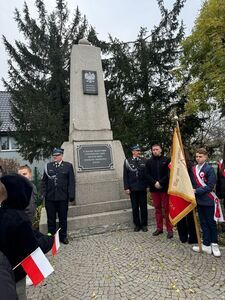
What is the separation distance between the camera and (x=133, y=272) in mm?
3715

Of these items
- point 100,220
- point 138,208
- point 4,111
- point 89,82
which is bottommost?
point 100,220

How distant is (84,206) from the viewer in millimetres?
6043

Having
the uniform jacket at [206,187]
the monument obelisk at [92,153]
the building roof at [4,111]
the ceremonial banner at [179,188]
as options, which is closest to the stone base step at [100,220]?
the monument obelisk at [92,153]

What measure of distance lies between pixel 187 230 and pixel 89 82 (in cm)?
426

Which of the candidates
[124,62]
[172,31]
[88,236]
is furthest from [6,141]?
[88,236]

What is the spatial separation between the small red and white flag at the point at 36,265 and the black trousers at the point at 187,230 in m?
3.34

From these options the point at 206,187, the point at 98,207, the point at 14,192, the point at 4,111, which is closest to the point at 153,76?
the point at 98,207

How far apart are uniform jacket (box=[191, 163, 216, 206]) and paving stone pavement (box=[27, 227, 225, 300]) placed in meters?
0.80

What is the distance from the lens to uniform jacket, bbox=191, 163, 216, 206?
4363 mm

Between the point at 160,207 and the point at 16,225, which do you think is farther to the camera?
the point at 160,207

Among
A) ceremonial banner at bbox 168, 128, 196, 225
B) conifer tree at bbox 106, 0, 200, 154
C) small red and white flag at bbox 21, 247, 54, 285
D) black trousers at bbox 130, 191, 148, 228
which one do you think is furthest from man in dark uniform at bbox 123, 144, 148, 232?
conifer tree at bbox 106, 0, 200, 154

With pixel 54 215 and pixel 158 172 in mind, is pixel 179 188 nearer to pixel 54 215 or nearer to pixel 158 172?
pixel 158 172

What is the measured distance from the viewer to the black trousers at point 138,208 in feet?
18.6

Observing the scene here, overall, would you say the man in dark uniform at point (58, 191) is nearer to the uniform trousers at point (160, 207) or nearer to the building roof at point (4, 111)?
the uniform trousers at point (160, 207)
